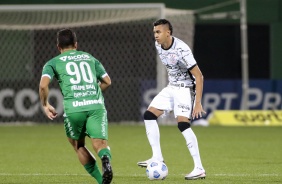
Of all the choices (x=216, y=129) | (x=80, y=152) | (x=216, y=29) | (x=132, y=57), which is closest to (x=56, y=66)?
(x=80, y=152)

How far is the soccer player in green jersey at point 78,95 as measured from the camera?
938 centimetres

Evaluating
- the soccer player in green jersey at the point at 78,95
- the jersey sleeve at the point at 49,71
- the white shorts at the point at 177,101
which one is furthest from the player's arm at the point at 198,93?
the jersey sleeve at the point at 49,71

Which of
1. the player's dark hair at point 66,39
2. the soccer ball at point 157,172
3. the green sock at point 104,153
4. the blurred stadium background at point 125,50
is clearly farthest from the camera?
the blurred stadium background at point 125,50

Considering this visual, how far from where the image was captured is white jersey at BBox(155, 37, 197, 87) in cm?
1123

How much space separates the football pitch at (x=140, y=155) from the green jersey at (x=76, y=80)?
4.72 feet

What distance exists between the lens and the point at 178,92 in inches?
453

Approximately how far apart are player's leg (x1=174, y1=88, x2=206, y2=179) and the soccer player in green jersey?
1.73 meters

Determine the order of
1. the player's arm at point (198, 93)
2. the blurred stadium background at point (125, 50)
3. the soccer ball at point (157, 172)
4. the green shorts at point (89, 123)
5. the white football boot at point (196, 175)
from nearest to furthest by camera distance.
→ 1. the green shorts at point (89, 123)
2. the soccer ball at point (157, 172)
3. the white football boot at point (196, 175)
4. the player's arm at point (198, 93)
5. the blurred stadium background at point (125, 50)

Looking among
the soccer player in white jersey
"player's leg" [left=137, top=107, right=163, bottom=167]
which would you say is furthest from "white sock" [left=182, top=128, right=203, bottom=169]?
"player's leg" [left=137, top=107, right=163, bottom=167]

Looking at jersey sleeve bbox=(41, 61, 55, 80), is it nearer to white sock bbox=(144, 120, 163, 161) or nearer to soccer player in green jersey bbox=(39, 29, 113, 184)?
soccer player in green jersey bbox=(39, 29, 113, 184)

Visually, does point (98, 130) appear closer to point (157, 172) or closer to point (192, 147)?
point (157, 172)

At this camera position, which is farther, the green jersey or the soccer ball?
the soccer ball

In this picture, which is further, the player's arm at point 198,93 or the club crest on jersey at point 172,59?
the club crest on jersey at point 172,59

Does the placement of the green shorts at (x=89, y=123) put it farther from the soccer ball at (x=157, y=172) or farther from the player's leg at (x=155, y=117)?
the player's leg at (x=155, y=117)
